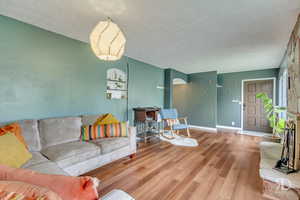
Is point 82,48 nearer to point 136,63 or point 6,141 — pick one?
point 136,63

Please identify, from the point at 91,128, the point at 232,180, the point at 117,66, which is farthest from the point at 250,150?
the point at 117,66

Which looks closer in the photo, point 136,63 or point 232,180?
point 232,180

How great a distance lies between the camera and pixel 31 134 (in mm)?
1945

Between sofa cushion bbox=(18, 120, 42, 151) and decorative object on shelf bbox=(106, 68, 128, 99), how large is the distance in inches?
60.3

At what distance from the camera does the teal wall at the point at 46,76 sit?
2023 millimetres

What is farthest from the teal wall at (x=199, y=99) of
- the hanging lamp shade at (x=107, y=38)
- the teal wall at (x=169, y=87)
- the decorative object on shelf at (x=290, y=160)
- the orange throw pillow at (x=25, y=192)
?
the orange throw pillow at (x=25, y=192)

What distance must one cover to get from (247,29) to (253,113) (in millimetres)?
4167

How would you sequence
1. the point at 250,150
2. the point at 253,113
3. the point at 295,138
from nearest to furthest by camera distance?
the point at 295,138, the point at 250,150, the point at 253,113

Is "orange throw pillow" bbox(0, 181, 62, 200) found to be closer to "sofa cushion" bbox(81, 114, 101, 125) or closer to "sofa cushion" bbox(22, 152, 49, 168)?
"sofa cushion" bbox(22, 152, 49, 168)

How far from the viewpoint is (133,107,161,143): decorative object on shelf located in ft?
12.2

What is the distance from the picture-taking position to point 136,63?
4.00 metres

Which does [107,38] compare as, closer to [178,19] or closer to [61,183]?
[178,19]

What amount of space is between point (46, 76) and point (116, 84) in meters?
1.44

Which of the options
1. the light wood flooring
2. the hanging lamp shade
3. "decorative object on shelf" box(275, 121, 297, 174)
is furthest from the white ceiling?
the light wood flooring
